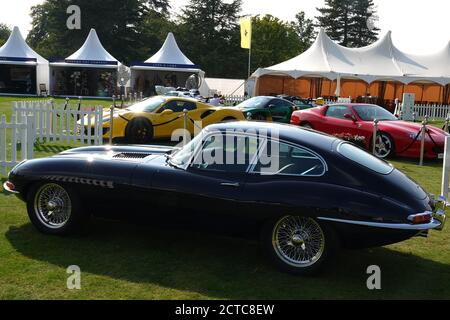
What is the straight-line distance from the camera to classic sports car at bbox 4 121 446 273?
4492 millimetres

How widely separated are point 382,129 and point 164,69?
89.9 ft

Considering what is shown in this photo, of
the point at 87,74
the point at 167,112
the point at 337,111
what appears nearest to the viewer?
the point at 337,111

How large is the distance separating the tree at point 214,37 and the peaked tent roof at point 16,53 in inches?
1138

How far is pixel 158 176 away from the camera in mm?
5078

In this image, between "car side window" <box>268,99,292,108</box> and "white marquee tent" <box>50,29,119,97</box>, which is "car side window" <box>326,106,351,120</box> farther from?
"white marquee tent" <box>50,29,119,97</box>

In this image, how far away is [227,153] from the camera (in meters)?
5.07

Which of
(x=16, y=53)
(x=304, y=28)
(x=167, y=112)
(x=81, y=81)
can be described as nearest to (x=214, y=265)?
(x=167, y=112)

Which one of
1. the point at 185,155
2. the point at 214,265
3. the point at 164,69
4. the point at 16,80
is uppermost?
the point at 164,69

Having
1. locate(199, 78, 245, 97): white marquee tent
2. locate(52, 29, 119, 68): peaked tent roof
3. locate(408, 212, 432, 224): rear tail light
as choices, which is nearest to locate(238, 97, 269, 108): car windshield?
locate(408, 212, 432, 224): rear tail light

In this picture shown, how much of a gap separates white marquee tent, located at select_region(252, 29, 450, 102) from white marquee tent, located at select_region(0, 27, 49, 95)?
1833cm

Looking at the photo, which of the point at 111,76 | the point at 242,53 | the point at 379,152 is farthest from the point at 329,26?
the point at 379,152

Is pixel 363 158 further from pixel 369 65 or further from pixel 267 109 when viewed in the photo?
pixel 369 65

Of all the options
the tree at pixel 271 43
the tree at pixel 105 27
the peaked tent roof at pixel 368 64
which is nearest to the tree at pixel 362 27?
the tree at pixel 271 43

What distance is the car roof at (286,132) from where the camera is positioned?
4.90 meters
